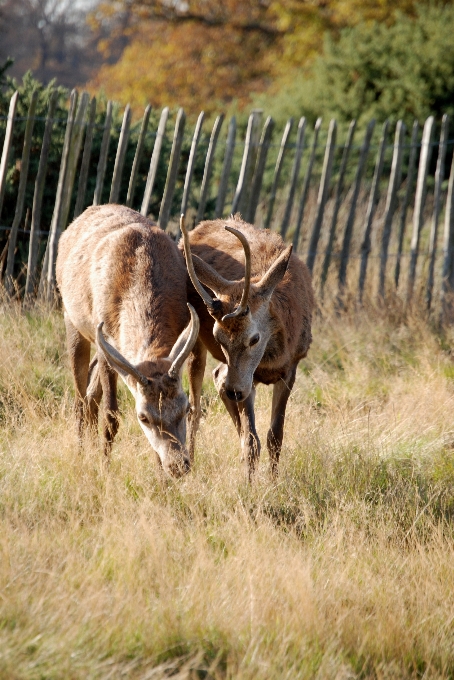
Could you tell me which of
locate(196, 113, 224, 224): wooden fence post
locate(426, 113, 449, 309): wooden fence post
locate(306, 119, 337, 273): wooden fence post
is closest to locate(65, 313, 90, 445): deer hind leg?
locate(196, 113, 224, 224): wooden fence post

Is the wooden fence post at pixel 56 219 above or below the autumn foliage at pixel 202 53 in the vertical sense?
A: below

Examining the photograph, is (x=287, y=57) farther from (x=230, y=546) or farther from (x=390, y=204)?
(x=230, y=546)

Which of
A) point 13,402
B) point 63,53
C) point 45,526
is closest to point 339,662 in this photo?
point 45,526

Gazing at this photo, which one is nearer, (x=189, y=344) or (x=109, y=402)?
(x=189, y=344)

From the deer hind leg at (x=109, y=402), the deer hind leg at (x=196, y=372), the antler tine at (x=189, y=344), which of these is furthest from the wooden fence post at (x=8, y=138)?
the antler tine at (x=189, y=344)

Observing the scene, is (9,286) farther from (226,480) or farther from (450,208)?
(450,208)

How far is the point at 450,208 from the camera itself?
407 inches

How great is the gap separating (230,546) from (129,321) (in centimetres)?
174

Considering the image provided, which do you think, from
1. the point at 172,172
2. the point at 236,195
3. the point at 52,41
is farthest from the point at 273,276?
the point at 52,41

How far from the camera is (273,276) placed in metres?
5.41

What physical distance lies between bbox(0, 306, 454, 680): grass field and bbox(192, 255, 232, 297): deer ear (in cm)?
122

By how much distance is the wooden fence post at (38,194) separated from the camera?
842 centimetres

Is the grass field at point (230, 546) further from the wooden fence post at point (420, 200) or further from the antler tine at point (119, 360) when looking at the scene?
the wooden fence post at point (420, 200)

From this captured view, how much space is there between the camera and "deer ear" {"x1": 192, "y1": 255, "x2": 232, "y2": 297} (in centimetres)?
544
